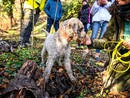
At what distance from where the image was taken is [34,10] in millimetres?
8766

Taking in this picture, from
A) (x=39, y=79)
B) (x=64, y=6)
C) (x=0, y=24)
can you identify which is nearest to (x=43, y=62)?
(x=39, y=79)

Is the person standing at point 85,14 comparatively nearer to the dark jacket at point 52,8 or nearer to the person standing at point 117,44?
the dark jacket at point 52,8

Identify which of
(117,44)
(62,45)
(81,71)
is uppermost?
(117,44)

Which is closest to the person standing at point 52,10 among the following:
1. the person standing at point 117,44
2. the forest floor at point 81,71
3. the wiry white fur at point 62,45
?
the forest floor at point 81,71

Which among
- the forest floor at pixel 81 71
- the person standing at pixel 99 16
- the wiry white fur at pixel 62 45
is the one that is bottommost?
the forest floor at pixel 81 71

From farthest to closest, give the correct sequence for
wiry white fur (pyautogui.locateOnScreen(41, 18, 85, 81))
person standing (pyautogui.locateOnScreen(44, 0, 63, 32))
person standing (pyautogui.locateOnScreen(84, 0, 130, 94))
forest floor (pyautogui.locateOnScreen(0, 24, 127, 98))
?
person standing (pyautogui.locateOnScreen(44, 0, 63, 32)), wiry white fur (pyautogui.locateOnScreen(41, 18, 85, 81)), forest floor (pyautogui.locateOnScreen(0, 24, 127, 98)), person standing (pyautogui.locateOnScreen(84, 0, 130, 94))

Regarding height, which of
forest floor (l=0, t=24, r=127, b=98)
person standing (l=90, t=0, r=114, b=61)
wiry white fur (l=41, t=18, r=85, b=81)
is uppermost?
person standing (l=90, t=0, r=114, b=61)

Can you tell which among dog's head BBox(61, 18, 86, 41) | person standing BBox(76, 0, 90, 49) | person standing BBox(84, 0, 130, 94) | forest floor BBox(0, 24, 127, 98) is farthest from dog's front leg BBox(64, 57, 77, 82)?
person standing BBox(76, 0, 90, 49)

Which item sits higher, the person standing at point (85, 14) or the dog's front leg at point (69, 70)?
the person standing at point (85, 14)

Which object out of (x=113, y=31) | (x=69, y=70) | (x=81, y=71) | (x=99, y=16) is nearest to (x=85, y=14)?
(x=99, y=16)

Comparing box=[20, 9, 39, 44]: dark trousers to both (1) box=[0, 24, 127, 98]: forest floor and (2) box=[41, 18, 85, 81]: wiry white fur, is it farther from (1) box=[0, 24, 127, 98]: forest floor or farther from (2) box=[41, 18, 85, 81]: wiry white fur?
(2) box=[41, 18, 85, 81]: wiry white fur

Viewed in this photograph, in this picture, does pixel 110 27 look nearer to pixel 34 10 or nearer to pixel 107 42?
pixel 107 42

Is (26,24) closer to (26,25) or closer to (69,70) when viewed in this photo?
(26,25)

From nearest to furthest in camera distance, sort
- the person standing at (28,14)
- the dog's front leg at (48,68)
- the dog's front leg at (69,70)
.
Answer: the dog's front leg at (48,68) → the dog's front leg at (69,70) → the person standing at (28,14)
